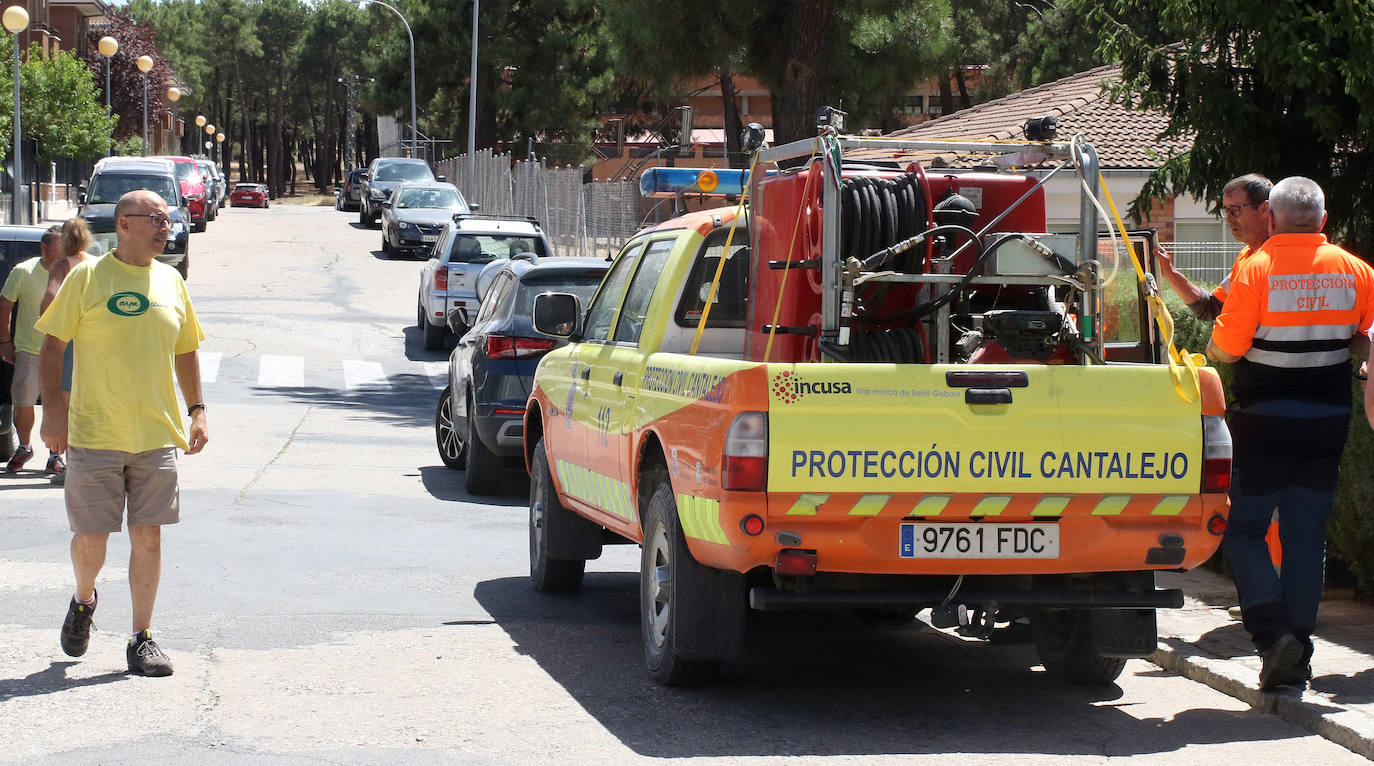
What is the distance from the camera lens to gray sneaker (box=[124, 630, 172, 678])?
679 centimetres

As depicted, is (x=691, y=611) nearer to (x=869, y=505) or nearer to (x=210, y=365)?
(x=869, y=505)

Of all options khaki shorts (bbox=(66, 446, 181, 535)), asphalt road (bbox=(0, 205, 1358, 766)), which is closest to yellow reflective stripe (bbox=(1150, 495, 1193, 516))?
asphalt road (bbox=(0, 205, 1358, 766))

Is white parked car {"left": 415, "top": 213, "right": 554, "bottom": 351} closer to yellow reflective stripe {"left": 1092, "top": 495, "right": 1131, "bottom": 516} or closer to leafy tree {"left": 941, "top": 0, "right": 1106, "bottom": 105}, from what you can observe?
yellow reflective stripe {"left": 1092, "top": 495, "right": 1131, "bottom": 516}

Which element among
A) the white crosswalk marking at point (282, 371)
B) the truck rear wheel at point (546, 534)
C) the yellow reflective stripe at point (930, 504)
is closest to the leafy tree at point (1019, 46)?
the white crosswalk marking at point (282, 371)

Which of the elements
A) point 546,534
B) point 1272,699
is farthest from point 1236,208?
point 546,534

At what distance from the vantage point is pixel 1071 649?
7.03 m

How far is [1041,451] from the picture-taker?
6.02 m

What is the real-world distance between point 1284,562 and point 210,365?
16.9 meters

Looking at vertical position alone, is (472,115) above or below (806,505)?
above

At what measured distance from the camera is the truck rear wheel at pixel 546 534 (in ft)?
28.6

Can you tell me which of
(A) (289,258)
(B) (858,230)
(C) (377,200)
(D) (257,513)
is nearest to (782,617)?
(B) (858,230)

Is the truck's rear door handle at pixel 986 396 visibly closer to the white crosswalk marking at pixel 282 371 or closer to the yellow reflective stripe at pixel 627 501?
the yellow reflective stripe at pixel 627 501

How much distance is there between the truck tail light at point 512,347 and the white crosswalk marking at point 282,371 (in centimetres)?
816

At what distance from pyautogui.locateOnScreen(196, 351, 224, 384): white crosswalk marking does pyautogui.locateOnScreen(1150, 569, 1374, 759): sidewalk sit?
13.9 meters
